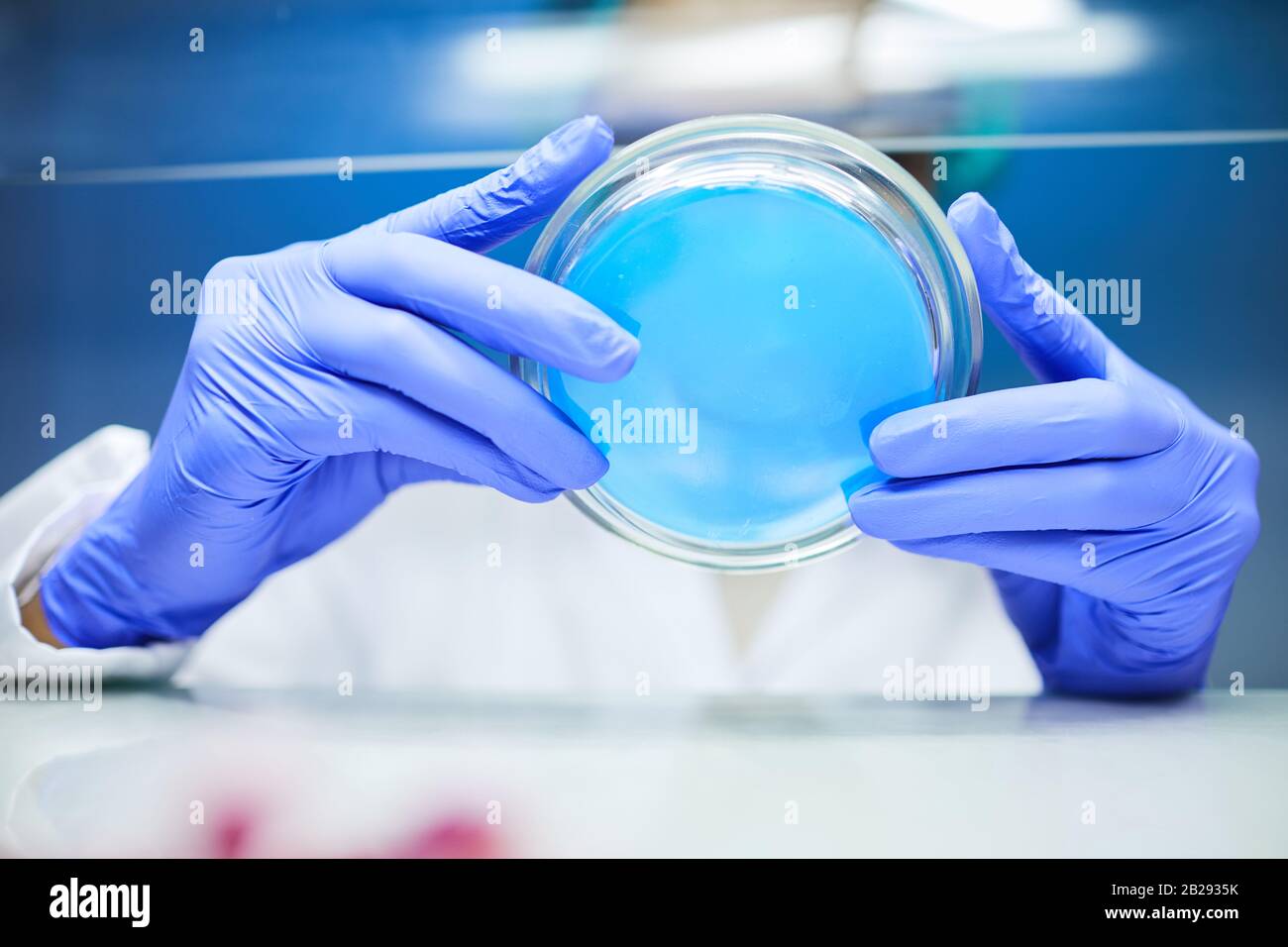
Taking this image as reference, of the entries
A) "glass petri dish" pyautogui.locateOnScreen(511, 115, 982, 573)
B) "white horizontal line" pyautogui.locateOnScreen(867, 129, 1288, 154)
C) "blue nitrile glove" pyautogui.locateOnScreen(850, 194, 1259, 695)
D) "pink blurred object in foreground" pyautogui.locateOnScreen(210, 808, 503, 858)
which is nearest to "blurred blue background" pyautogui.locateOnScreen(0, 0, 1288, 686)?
"white horizontal line" pyautogui.locateOnScreen(867, 129, 1288, 154)

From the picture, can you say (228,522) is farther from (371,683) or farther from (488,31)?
(488,31)

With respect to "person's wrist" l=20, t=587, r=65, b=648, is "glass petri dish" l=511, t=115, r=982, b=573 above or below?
above

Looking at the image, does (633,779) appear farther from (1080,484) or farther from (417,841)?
(1080,484)

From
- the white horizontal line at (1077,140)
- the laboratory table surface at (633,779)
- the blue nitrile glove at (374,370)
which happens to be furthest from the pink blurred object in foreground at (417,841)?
the white horizontal line at (1077,140)

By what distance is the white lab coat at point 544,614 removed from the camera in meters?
1.13

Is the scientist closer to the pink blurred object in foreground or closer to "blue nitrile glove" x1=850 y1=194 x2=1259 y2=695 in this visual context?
"blue nitrile glove" x1=850 y1=194 x2=1259 y2=695

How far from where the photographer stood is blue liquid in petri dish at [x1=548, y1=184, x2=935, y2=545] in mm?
603

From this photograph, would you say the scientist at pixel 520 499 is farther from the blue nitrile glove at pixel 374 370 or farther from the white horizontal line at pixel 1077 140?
the white horizontal line at pixel 1077 140

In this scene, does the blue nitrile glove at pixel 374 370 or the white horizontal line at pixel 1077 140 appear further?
the white horizontal line at pixel 1077 140

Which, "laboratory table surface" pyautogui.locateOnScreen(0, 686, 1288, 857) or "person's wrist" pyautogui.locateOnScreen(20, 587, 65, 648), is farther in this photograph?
"person's wrist" pyautogui.locateOnScreen(20, 587, 65, 648)

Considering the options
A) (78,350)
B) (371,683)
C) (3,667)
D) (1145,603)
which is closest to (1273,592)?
(1145,603)

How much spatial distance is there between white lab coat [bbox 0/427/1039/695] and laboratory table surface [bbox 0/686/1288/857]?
1.09 feet

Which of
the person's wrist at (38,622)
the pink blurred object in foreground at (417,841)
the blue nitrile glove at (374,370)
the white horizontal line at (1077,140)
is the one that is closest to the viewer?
the pink blurred object in foreground at (417,841)

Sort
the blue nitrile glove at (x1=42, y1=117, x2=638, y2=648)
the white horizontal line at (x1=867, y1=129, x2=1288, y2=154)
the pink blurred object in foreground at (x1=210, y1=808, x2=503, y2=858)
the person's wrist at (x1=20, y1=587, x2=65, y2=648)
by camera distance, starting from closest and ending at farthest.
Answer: the pink blurred object in foreground at (x1=210, y1=808, x2=503, y2=858) → the blue nitrile glove at (x1=42, y1=117, x2=638, y2=648) → the person's wrist at (x1=20, y1=587, x2=65, y2=648) → the white horizontal line at (x1=867, y1=129, x2=1288, y2=154)
